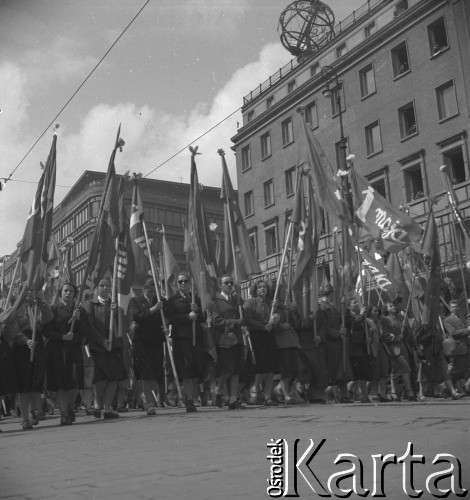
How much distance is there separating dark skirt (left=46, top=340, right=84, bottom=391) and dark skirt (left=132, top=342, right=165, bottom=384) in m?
0.83

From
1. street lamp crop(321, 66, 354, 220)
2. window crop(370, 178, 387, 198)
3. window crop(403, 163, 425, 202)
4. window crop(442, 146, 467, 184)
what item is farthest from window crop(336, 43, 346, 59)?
street lamp crop(321, 66, 354, 220)

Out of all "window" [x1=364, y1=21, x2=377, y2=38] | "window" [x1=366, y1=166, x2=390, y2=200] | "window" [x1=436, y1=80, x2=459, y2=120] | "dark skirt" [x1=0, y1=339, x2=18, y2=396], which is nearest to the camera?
"dark skirt" [x1=0, y1=339, x2=18, y2=396]

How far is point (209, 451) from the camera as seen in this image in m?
5.12

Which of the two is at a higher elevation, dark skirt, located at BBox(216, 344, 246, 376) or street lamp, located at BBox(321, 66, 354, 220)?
street lamp, located at BBox(321, 66, 354, 220)

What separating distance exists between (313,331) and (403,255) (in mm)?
6238

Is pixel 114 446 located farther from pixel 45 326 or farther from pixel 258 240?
pixel 258 240

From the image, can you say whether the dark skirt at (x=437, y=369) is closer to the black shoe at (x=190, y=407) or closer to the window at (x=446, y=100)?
the black shoe at (x=190, y=407)

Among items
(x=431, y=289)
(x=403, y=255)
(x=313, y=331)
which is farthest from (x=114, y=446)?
(x=403, y=255)

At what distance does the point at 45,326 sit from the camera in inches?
365

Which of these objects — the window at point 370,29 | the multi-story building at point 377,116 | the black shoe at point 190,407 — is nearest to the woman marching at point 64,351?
the black shoe at point 190,407

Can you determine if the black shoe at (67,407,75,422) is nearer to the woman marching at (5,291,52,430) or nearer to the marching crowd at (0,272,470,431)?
the marching crowd at (0,272,470,431)

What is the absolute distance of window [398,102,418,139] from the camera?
29.6 meters

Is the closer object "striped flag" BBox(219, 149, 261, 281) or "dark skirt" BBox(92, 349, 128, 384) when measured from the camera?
"dark skirt" BBox(92, 349, 128, 384)

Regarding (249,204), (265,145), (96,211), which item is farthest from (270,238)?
(96,211)
